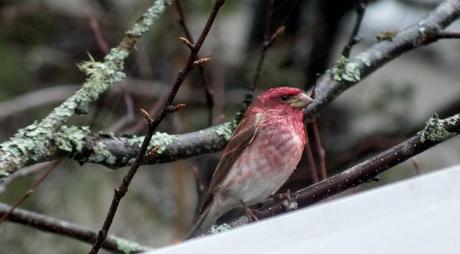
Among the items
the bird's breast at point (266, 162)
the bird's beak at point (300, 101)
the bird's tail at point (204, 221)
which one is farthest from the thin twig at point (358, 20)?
the bird's tail at point (204, 221)

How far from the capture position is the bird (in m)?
3.98

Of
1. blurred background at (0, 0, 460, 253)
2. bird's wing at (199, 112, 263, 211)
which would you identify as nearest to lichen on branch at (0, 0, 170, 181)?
bird's wing at (199, 112, 263, 211)

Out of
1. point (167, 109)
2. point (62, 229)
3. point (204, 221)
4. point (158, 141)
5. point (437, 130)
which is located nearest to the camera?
point (167, 109)

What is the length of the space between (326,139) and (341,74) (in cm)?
222

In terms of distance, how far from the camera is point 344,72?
3.88 m

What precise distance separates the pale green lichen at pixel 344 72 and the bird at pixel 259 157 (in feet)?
0.53

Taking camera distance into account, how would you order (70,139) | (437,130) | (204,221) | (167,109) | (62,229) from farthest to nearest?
(204,221) < (62,229) < (70,139) < (437,130) < (167,109)

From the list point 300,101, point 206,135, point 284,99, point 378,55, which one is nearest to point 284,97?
point 284,99

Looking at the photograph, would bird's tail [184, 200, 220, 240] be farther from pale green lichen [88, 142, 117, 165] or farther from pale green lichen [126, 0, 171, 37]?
pale green lichen [126, 0, 171, 37]

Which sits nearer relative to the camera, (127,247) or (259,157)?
(127,247)

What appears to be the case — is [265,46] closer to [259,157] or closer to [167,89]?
[259,157]

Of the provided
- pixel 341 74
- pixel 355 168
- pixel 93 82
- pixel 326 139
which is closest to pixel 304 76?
pixel 326 139

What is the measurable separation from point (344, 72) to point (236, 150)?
1.78ft

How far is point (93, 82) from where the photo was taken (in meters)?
3.48
